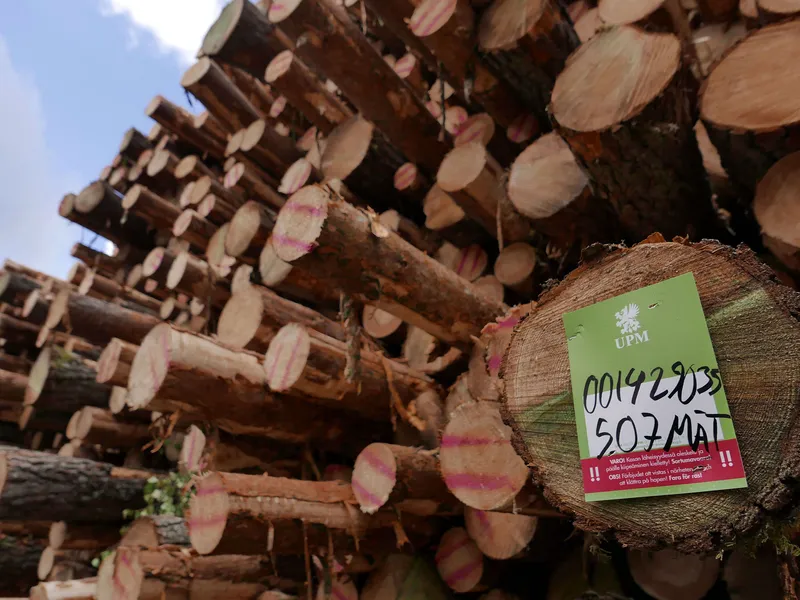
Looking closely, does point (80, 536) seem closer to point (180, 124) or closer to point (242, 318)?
point (242, 318)

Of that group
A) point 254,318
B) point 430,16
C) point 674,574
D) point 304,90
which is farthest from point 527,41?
point 674,574

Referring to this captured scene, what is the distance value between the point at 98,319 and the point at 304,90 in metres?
1.83

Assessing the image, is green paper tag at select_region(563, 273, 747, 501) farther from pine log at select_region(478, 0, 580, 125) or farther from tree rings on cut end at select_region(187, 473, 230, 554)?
pine log at select_region(478, 0, 580, 125)

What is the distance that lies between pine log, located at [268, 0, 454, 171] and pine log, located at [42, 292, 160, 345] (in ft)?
6.57

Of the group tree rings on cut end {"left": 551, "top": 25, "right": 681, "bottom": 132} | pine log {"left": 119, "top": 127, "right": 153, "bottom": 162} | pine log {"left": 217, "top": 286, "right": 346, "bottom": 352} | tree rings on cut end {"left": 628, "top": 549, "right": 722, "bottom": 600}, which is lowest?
tree rings on cut end {"left": 628, "top": 549, "right": 722, "bottom": 600}

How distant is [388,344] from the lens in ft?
8.81

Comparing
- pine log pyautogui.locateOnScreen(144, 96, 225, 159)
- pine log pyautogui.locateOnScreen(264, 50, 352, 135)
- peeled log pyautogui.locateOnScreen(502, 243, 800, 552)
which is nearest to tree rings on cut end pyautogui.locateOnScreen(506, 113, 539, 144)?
pine log pyautogui.locateOnScreen(264, 50, 352, 135)

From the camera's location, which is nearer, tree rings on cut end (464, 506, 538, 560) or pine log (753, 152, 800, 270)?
pine log (753, 152, 800, 270)

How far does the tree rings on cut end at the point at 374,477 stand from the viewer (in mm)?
1703

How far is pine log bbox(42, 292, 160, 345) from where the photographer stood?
129 inches

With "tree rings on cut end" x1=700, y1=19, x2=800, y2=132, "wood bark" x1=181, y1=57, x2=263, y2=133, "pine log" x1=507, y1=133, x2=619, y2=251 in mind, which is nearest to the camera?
"tree rings on cut end" x1=700, y1=19, x2=800, y2=132

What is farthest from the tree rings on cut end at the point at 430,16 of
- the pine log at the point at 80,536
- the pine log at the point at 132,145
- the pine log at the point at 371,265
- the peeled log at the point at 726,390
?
the pine log at the point at 132,145

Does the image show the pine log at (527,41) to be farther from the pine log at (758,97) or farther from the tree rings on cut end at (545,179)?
the pine log at (758,97)

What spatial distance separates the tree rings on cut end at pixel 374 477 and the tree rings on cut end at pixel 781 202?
116cm
